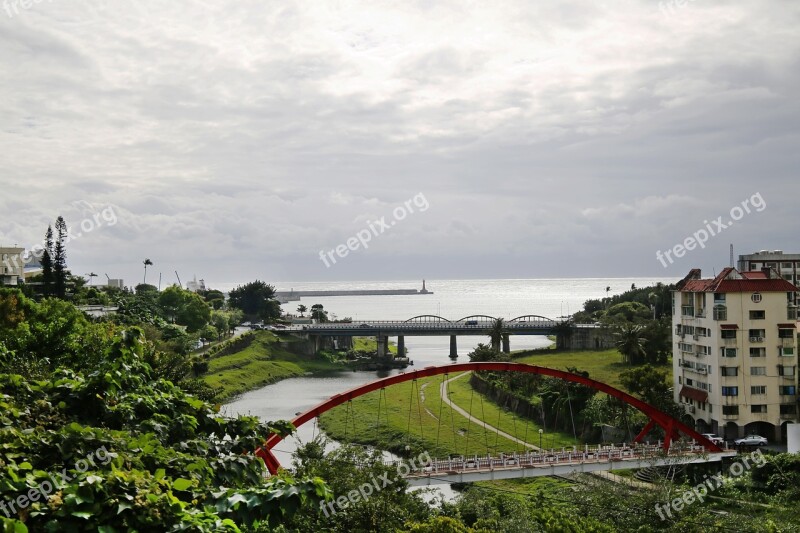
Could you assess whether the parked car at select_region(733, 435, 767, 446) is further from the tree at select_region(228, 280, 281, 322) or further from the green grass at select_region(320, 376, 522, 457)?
the tree at select_region(228, 280, 281, 322)

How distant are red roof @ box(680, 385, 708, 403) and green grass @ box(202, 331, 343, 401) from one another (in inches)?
Answer: 1386

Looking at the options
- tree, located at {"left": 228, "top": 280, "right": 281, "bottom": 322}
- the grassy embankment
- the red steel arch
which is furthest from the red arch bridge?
tree, located at {"left": 228, "top": 280, "right": 281, "bottom": 322}

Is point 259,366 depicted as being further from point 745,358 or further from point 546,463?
point 546,463

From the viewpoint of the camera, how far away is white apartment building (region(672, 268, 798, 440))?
38562 millimetres

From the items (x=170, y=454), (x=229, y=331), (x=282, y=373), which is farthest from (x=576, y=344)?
(x=170, y=454)

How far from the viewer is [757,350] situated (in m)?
39.3

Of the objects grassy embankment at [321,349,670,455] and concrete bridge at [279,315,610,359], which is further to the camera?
concrete bridge at [279,315,610,359]

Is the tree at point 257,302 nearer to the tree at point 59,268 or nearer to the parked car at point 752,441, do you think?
the tree at point 59,268

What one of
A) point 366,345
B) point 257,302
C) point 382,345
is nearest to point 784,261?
point 382,345

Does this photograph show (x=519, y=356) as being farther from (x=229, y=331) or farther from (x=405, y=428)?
(x=229, y=331)

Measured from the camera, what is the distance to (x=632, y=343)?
5800 centimetres

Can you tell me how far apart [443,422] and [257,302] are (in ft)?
233

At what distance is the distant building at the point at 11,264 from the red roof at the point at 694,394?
7506 cm

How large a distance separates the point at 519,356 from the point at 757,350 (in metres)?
38.7
